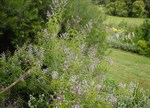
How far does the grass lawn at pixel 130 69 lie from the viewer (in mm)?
9809

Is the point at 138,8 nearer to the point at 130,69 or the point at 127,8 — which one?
the point at 127,8

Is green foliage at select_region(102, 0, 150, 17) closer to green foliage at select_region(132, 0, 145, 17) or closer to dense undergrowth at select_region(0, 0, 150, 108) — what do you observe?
green foliage at select_region(132, 0, 145, 17)

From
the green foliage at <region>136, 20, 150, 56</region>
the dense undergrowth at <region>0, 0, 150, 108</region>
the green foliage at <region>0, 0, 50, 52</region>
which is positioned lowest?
the green foliage at <region>136, 20, 150, 56</region>

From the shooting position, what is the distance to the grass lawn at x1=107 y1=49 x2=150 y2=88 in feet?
32.2

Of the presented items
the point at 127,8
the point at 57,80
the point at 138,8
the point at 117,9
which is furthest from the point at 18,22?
the point at 127,8

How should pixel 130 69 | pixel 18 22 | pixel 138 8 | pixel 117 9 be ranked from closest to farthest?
1. pixel 18 22
2. pixel 130 69
3. pixel 138 8
4. pixel 117 9

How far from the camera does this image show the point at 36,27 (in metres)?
5.57

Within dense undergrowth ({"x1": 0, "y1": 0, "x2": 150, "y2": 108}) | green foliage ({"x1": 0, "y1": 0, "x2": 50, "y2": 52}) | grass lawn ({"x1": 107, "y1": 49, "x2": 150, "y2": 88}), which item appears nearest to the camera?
dense undergrowth ({"x1": 0, "y1": 0, "x2": 150, "y2": 108})

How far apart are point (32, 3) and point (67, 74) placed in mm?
1784

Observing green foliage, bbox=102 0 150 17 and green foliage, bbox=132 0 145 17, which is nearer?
green foliage, bbox=132 0 145 17

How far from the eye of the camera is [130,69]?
1150cm

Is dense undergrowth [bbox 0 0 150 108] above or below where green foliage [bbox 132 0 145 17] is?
above

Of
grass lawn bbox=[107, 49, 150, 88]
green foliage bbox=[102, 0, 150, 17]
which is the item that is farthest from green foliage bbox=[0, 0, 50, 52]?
green foliage bbox=[102, 0, 150, 17]

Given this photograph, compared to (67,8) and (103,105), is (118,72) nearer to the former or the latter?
(67,8)
